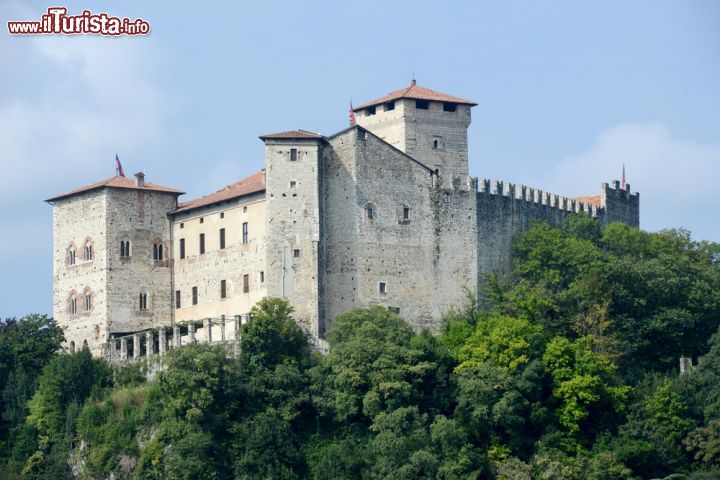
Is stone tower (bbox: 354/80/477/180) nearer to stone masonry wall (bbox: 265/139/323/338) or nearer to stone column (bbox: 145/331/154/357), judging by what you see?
stone masonry wall (bbox: 265/139/323/338)

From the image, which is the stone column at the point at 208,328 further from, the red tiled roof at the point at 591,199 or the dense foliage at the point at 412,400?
the red tiled roof at the point at 591,199

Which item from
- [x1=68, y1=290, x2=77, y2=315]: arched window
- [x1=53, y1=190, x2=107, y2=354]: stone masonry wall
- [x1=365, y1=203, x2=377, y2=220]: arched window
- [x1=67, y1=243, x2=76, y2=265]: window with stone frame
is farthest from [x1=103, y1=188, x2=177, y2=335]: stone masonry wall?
[x1=365, y1=203, x2=377, y2=220]: arched window

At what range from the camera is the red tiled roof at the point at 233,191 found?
79.9m

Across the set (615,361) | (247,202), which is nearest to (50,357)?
(247,202)

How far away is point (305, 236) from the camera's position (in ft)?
254

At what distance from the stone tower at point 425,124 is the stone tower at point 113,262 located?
29.8 ft

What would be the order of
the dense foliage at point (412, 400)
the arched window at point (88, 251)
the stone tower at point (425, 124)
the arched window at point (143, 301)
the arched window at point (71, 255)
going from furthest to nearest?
the stone tower at point (425, 124) < the arched window at point (71, 255) < the arched window at point (88, 251) < the arched window at point (143, 301) < the dense foliage at point (412, 400)

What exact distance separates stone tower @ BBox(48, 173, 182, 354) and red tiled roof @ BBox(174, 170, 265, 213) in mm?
1220

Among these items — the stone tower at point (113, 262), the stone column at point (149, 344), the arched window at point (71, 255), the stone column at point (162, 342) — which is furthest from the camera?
the arched window at point (71, 255)

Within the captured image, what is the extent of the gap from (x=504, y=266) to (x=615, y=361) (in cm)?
728

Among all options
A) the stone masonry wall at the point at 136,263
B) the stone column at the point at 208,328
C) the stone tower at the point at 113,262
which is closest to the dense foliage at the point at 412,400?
the stone column at the point at 208,328

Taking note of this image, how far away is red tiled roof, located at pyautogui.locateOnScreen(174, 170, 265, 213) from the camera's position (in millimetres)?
79875

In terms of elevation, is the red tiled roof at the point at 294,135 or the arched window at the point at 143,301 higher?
the red tiled roof at the point at 294,135

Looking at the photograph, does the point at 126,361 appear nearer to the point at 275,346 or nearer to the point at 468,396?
the point at 275,346
